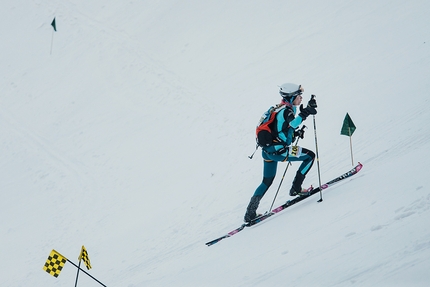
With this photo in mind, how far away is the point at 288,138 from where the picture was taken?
30.3 ft

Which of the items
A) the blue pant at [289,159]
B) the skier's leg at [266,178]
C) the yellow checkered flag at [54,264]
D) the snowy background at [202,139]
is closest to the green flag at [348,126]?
the snowy background at [202,139]

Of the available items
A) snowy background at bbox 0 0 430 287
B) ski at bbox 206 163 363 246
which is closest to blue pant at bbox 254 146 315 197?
ski at bbox 206 163 363 246

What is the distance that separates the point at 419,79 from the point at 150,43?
46.7 ft

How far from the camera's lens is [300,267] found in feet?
23.7

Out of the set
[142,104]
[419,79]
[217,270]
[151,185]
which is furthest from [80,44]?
[217,270]

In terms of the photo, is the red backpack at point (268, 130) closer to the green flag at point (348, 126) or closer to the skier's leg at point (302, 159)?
the skier's leg at point (302, 159)

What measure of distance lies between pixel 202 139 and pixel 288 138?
8.09 m

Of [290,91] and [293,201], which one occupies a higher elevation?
[290,91]

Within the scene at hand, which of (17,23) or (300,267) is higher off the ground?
(17,23)

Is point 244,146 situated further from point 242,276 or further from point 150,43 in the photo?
point 150,43

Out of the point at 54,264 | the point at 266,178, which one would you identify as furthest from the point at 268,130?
the point at 54,264

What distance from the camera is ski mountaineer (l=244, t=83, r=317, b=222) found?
8894mm

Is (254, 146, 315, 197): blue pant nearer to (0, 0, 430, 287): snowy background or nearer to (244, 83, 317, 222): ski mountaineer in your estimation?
(244, 83, 317, 222): ski mountaineer

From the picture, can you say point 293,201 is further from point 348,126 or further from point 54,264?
point 54,264
